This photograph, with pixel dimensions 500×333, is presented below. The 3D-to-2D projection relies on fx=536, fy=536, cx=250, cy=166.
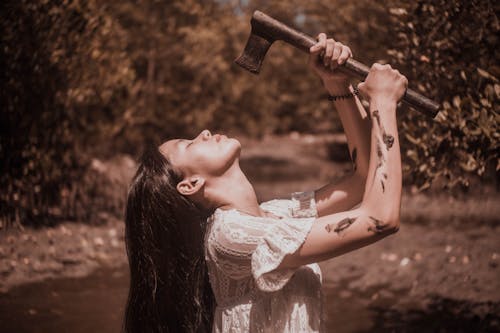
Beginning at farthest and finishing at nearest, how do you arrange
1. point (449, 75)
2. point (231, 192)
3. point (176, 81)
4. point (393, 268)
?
point (176, 81), point (393, 268), point (449, 75), point (231, 192)

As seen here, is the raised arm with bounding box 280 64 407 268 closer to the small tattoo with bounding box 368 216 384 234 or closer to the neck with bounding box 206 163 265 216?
the small tattoo with bounding box 368 216 384 234

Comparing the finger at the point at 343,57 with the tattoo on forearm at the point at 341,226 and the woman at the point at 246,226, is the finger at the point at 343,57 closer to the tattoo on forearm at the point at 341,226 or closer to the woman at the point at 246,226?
the woman at the point at 246,226

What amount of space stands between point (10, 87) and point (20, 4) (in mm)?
829

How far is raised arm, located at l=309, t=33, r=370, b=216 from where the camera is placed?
2.16 meters

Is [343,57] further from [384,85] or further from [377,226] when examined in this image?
[377,226]

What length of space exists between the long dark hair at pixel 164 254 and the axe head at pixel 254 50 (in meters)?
0.56

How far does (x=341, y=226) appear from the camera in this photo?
1.94 meters

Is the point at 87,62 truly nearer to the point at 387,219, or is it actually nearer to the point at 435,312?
the point at 435,312

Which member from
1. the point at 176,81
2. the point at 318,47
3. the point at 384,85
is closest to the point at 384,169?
the point at 384,85

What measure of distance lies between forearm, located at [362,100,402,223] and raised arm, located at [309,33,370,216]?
31 centimetres

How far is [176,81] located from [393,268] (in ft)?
20.4

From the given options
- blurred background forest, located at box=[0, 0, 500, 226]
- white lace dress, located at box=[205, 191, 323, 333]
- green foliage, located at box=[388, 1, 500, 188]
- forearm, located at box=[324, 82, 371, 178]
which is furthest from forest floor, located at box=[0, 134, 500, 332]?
forearm, located at box=[324, 82, 371, 178]

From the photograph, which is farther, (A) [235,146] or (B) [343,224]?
(A) [235,146]

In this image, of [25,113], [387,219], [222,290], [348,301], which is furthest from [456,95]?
[25,113]
